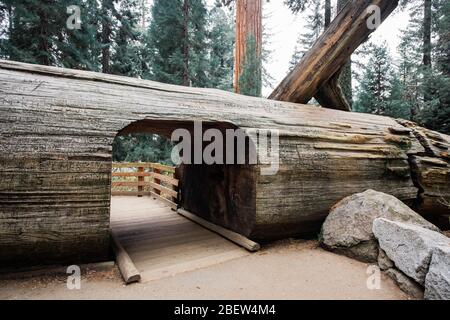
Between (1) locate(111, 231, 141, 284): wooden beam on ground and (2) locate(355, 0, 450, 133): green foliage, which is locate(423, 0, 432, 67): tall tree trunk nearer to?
(2) locate(355, 0, 450, 133): green foliage

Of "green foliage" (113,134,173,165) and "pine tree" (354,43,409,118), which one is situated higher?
"pine tree" (354,43,409,118)

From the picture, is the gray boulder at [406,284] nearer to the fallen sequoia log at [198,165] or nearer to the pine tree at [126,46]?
the fallen sequoia log at [198,165]

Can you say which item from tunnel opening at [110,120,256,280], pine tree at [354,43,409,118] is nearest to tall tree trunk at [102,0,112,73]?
tunnel opening at [110,120,256,280]

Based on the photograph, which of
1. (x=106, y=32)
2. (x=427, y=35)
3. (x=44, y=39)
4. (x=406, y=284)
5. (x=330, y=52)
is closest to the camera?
(x=406, y=284)

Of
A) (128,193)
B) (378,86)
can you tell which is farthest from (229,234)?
(378,86)

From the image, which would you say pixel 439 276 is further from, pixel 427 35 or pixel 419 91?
pixel 427 35

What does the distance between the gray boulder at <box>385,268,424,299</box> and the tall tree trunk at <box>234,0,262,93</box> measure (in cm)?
529

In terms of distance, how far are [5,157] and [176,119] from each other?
2.00 metres

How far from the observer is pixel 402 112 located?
9.42 metres

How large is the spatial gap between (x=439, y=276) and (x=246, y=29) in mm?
6685

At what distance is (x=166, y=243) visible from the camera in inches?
190

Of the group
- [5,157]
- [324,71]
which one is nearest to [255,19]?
[324,71]

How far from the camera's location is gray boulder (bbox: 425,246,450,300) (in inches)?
98.9
